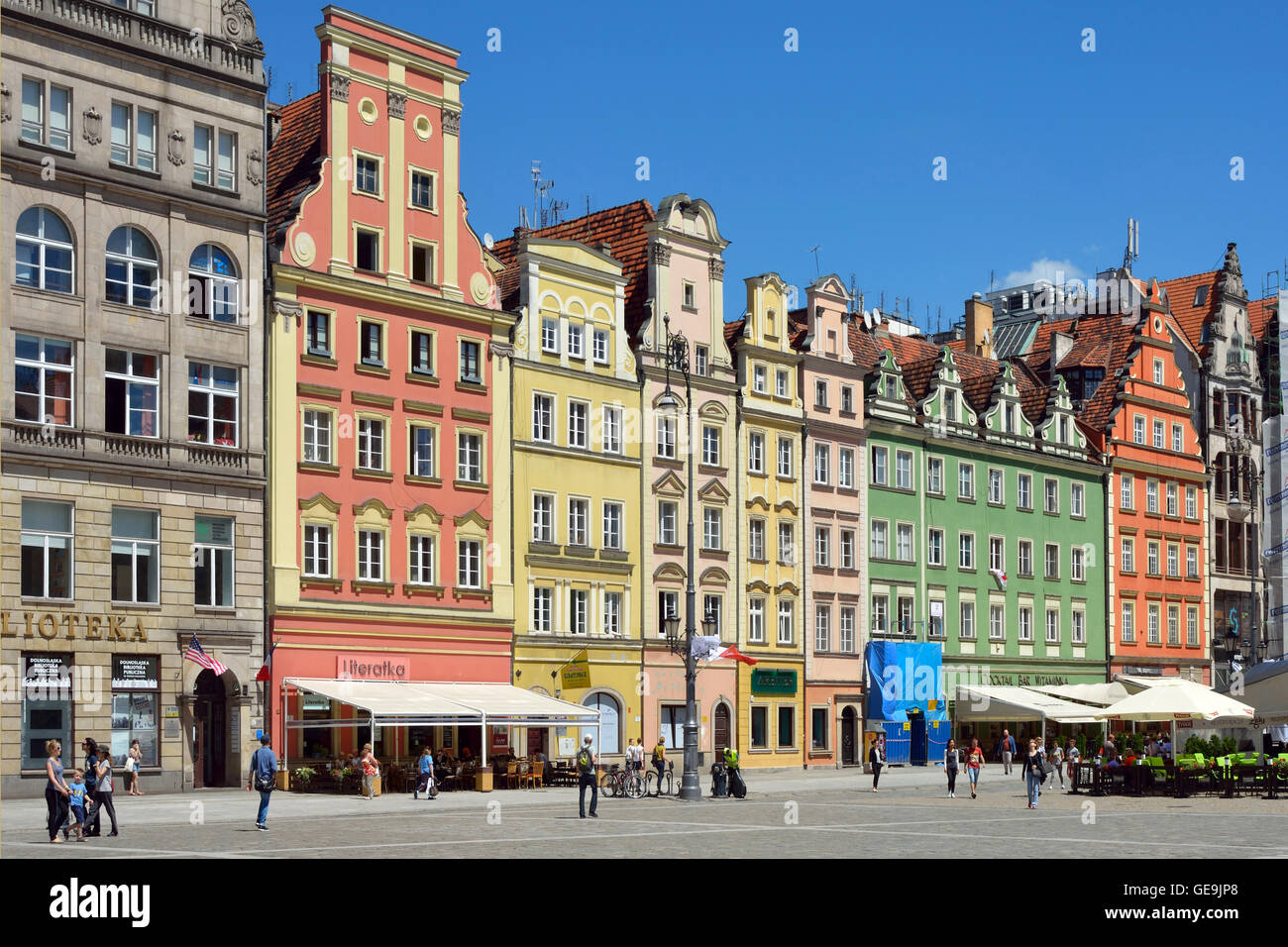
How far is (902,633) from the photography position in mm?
72250

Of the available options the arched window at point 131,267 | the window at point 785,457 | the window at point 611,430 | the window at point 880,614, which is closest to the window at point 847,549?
the window at point 880,614

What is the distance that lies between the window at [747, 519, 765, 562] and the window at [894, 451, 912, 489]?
360 inches

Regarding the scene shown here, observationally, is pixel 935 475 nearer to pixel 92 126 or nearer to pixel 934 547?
pixel 934 547

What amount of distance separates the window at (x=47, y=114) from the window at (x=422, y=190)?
12.1 meters

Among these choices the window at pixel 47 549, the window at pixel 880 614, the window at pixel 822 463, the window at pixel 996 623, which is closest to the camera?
the window at pixel 47 549

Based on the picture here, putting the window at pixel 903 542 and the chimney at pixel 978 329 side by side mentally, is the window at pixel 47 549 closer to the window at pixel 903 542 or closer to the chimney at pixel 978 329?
the window at pixel 903 542

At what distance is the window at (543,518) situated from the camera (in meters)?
57.8

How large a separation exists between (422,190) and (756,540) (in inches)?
784

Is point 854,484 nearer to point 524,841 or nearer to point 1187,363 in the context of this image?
point 1187,363

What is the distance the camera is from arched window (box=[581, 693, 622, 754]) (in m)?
59.1

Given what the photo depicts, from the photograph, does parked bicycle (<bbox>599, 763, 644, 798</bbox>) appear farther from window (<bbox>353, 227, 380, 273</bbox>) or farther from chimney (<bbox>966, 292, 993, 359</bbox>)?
chimney (<bbox>966, 292, 993, 359</bbox>)

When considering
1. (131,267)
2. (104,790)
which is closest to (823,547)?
(131,267)

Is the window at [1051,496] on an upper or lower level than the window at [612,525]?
upper

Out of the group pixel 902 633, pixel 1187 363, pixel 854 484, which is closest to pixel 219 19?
pixel 854 484
